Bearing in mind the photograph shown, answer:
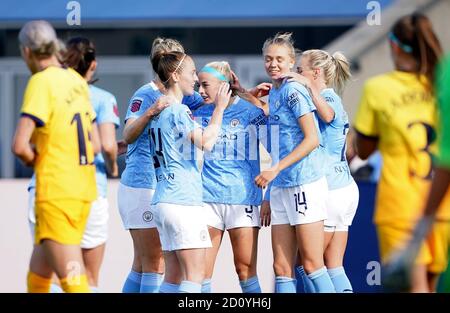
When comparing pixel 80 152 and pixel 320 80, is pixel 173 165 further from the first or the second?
pixel 320 80

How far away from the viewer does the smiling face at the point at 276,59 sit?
6695mm

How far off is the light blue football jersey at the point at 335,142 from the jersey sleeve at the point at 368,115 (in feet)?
5.88

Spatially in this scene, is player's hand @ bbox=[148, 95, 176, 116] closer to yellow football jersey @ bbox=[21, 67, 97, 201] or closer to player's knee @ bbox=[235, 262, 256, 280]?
yellow football jersey @ bbox=[21, 67, 97, 201]

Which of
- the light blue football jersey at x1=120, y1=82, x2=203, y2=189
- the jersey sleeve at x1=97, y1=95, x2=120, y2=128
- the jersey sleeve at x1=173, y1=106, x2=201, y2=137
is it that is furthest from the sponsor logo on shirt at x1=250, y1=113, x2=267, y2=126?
the jersey sleeve at x1=97, y1=95, x2=120, y2=128

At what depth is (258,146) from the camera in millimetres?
6828

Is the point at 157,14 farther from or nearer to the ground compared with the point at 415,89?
farther from the ground

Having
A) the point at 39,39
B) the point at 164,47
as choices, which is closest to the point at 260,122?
the point at 164,47

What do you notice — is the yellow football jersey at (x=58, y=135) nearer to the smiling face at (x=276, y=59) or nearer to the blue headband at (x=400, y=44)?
the smiling face at (x=276, y=59)

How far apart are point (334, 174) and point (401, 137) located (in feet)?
6.46

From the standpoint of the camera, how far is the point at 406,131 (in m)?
5.02

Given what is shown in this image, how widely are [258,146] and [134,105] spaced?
0.78 metres

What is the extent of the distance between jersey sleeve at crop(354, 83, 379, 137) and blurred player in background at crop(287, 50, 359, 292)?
5.75ft

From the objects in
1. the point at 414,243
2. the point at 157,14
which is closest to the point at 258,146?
the point at 414,243
